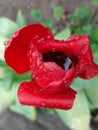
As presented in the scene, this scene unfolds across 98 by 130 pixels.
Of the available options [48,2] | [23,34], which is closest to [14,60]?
[23,34]

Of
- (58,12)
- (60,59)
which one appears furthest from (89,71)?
(58,12)

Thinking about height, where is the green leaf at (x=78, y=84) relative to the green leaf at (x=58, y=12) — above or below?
above

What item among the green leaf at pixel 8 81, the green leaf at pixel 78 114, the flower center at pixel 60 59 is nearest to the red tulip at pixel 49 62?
the flower center at pixel 60 59

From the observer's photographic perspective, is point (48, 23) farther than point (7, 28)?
Yes

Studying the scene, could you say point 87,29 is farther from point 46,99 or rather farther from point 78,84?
point 46,99

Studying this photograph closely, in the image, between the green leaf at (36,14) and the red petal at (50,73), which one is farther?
the green leaf at (36,14)

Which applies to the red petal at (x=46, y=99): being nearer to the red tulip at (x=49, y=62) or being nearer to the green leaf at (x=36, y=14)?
the red tulip at (x=49, y=62)

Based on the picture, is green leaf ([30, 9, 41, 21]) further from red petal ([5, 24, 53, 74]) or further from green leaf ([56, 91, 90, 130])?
red petal ([5, 24, 53, 74])
